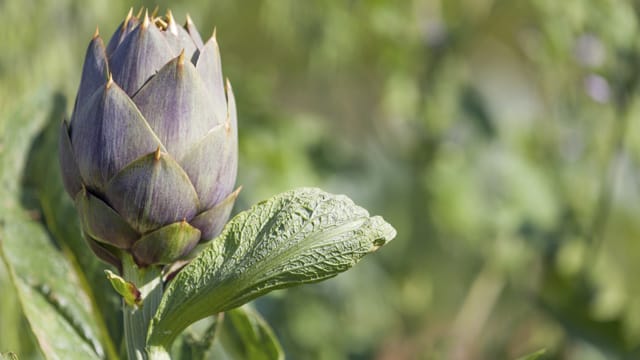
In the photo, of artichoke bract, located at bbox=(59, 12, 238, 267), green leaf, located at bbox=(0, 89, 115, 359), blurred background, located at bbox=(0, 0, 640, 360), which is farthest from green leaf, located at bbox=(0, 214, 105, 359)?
blurred background, located at bbox=(0, 0, 640, 360)

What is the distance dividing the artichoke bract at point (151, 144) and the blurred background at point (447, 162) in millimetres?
590

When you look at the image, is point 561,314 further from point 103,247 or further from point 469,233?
point 103,247

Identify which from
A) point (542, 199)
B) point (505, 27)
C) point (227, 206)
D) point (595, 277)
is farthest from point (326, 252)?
point (505, 27)

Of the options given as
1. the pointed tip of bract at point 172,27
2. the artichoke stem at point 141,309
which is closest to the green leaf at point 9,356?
the artichoke stem at point 141,309

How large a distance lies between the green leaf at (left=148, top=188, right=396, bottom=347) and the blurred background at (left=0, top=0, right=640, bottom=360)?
0.61 m

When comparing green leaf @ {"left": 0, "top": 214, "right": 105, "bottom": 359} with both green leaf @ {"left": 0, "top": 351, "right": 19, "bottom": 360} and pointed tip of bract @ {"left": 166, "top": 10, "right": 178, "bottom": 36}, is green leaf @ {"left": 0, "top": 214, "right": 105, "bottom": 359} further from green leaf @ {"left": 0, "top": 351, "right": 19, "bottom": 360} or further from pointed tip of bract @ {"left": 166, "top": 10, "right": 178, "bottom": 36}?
pointed tip of bract @ {"left": 166, "top": 10, "right": 178, "bottom": 36}

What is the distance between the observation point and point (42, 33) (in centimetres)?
107

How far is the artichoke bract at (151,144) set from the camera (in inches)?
16.5

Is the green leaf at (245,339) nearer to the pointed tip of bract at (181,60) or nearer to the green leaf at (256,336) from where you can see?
the green leaf at (256,336)

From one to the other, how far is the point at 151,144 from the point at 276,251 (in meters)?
0.07

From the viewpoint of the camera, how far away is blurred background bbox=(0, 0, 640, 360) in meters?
1.07

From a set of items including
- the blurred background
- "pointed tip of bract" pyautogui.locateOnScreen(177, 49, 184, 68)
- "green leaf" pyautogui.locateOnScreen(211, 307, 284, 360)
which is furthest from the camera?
the blurred background

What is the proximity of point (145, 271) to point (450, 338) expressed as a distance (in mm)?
722

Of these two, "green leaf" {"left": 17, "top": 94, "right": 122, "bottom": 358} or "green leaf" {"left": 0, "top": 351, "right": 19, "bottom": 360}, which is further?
"green leaf" {"left": 17, "top": 94, "right": 122, "bottom": 358}
